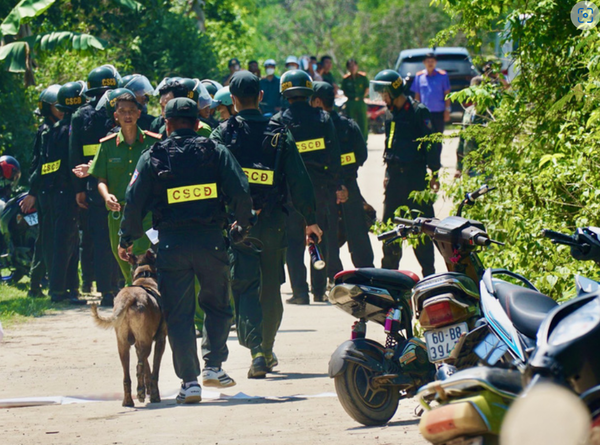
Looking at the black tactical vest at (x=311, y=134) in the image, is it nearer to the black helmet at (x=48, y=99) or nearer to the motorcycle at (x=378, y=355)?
the black helmet at (x=48, y=99)

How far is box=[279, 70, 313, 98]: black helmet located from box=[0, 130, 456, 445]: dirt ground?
7.23 feet

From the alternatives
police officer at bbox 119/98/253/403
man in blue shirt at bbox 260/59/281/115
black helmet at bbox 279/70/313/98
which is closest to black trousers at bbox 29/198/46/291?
black helmet at bbox 279/70/313/98

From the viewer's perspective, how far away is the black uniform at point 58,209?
37.1 ft

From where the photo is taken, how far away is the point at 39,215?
11930 mm

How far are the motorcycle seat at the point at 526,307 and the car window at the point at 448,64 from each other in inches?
919

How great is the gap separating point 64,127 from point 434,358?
6763mm

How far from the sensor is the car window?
27828mm

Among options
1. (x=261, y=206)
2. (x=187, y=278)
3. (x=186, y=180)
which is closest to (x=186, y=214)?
(x=186, y=180)

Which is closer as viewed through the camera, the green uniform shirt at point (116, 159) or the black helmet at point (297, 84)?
the green uniform shirt at point (116, 159)

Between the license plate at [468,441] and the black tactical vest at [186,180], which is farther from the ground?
the black tactical vest at [186,180]

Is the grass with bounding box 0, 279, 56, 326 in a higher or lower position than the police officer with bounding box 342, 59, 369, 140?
lower

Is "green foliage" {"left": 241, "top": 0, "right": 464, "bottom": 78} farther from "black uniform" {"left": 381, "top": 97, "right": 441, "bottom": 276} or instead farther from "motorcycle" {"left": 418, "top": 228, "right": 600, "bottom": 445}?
"motorcycle" {"left": 418, "top": 228, "right": 600, "bottom": 445}

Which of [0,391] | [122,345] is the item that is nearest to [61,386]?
[0,391]

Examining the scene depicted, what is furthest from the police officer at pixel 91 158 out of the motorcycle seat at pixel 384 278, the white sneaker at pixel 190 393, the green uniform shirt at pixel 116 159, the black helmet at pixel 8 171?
the motorcycle seat at pixel 384 278
